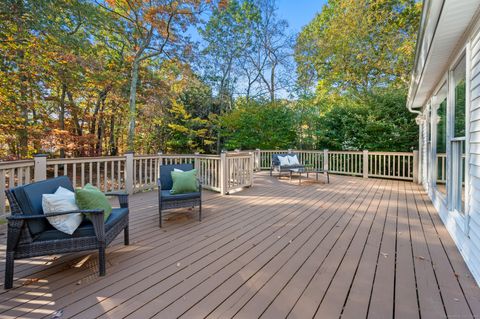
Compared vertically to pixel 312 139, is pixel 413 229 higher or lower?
lower

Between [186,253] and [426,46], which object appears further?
[426,46]

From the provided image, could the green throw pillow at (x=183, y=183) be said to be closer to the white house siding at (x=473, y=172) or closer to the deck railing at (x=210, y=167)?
the deck railing at (x=210, y=167)

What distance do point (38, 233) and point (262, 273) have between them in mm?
1976

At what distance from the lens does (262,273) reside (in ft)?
6.95

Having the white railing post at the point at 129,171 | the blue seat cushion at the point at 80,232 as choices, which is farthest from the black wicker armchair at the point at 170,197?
the white railing post at the point at 129,171

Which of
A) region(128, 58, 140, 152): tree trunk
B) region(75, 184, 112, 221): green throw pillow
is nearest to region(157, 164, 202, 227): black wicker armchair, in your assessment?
region(75, 184, 112, 221): green throw pillow

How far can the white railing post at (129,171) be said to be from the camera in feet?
17.2

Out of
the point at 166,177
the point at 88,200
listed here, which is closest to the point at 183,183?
the point at 166,177

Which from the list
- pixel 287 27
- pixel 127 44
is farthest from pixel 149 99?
pixel 287 27

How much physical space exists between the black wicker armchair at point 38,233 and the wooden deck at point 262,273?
26cm

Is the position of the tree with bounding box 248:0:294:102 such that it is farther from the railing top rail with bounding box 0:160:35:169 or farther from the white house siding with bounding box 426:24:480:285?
the railing top rail with bounding box 0:160:35:169

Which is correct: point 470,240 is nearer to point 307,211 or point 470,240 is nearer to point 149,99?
point 307,211

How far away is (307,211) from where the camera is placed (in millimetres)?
4109

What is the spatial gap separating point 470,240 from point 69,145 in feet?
35.6
